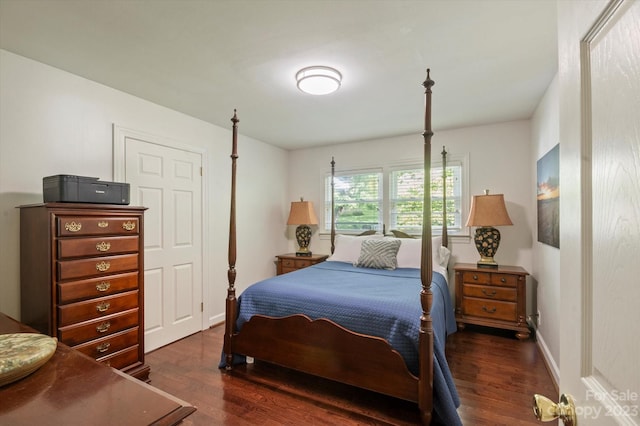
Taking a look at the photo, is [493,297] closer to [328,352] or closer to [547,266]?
[547,266]

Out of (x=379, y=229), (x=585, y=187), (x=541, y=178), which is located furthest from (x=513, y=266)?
(x=585, y=187)

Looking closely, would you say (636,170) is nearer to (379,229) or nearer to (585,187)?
(585,187)

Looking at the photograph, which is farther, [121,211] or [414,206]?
[414,206]

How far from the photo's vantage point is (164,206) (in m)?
3.03

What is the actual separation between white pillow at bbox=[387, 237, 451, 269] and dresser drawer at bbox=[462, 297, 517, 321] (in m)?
0.48

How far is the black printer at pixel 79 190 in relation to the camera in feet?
6.29

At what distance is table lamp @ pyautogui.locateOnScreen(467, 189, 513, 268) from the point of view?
3.17m

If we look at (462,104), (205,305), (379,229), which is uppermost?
(462,104)

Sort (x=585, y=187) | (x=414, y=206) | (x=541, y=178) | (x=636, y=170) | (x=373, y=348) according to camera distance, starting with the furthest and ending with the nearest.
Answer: (x=414, y=206) < (x=541, y=178) < (x=373, y=348) < (x=585, y=187) < (x=636, y=170)

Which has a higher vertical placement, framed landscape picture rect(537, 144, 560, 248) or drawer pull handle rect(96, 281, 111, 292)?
framed landscape picture rect(537, 144, 560, 248)

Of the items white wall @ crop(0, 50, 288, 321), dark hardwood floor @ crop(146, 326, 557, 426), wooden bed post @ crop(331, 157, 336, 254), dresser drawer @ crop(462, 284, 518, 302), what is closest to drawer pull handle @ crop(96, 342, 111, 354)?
dark hardwood floor @ crop(146, 326, 557, 426)

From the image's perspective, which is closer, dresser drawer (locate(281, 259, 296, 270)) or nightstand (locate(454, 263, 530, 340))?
nightstand (locate(454, 263, 530, 340))

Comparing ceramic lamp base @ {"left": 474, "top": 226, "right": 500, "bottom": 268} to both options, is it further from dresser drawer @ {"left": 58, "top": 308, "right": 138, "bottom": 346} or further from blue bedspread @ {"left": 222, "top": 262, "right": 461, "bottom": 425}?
dresser drawer @ {"left": 58, "top": 308, "right": 138, "bottom": 346}

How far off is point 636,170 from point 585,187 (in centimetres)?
16
